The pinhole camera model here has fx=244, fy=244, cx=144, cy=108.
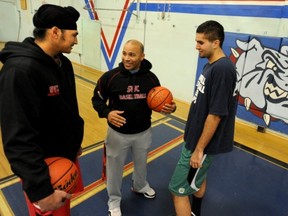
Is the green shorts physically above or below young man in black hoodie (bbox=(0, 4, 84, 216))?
below

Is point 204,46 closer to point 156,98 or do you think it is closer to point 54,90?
point 156,98

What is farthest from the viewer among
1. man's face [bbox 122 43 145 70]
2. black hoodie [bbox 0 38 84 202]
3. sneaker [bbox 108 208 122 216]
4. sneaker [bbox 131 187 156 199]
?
sneaker [bbox 131 187 156 199]

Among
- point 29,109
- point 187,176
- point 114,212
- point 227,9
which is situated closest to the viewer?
point 29,109

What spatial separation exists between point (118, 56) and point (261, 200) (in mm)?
5301

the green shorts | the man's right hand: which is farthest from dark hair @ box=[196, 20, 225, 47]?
the man's right hand

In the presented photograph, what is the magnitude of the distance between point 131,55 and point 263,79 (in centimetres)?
280

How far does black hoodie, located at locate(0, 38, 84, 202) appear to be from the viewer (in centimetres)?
107

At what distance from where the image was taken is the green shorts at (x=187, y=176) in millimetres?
1844

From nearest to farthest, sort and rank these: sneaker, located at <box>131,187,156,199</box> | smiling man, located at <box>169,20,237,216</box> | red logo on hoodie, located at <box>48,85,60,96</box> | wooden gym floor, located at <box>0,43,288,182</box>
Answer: red logo on hoodie, located at <box>48,85,60,96</box>, smiling man, located at <box>169,20,237,216</box>, sneaker, located at <box>131,187,156,199</box>, wooden gym floor, located at <box>0,43,288,182</box>

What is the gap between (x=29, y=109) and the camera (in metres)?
1.12

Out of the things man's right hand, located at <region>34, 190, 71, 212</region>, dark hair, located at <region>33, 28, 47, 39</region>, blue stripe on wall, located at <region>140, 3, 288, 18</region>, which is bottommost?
man's right hand, located at <region>34, 190, 71, 212</region>

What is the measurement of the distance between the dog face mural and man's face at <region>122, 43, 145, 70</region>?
2.67m

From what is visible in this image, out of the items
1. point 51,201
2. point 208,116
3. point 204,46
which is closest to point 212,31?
point 204,46

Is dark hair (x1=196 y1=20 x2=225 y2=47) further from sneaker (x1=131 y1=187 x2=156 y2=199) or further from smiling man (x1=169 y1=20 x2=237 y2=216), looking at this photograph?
sneaker (x1=131 y1=187 x2=156 y2=199)
